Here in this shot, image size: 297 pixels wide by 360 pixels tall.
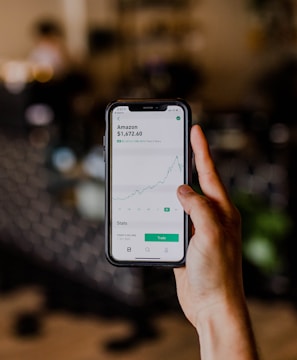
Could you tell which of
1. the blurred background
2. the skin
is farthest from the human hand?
the blurred background

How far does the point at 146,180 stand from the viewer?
87 centimetres

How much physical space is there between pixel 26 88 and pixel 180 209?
9.91ft

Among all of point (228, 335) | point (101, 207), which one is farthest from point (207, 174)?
point (101, 207)

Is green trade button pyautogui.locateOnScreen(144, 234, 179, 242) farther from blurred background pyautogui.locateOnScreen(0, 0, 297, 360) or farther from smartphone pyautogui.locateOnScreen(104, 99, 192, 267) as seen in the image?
blurred background pyautogui.locateOnScreen(0, 0, 297, 360)

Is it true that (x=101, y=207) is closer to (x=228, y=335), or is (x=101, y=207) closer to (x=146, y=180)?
(x=146, y=180)

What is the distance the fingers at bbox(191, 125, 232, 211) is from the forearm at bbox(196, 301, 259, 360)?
0.13 m

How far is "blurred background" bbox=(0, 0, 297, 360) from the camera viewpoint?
248 cm

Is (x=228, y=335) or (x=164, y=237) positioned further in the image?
(x=164, y=237)

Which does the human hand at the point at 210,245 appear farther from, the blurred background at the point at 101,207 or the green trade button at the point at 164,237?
the blurred background at the point at 101,207

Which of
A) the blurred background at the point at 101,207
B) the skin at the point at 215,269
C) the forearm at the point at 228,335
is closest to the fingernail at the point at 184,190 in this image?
the skin at the point at 215,269

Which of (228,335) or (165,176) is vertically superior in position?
(165,176)

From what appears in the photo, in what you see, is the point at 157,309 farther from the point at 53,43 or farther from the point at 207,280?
the point at 53,43

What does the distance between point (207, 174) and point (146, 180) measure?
9cm

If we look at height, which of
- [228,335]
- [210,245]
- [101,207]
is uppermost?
[210,245]
